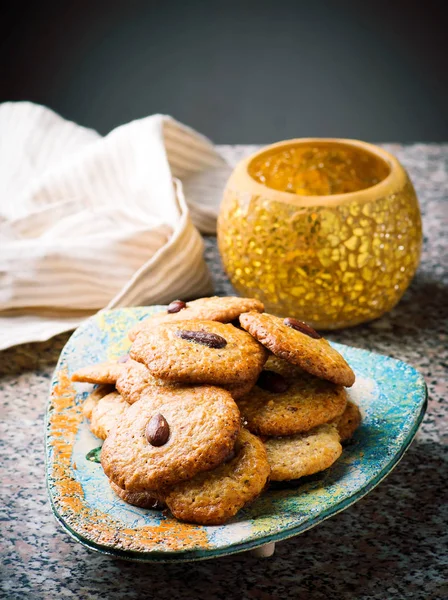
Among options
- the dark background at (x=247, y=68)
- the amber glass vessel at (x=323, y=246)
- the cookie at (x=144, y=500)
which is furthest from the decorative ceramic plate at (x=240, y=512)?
the dark background at (x=247, y=68)

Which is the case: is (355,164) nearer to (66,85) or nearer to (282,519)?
(282,519)

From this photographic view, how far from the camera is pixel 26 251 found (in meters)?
1.05

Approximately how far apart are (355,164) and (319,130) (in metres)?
1.49

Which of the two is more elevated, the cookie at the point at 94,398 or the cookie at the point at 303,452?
the cookie at the point at 303,452

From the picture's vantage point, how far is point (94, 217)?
113cm

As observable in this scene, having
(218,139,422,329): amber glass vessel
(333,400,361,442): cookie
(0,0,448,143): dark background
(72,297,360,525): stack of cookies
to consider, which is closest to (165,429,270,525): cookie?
(72,297,360,525): stack of cookies

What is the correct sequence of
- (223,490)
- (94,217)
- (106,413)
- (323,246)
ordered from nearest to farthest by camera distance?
1. (223,490)
2. (106,413)
3. (323,246)
4. (94,217)

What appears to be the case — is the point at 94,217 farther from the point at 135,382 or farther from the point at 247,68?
the point at 247,68

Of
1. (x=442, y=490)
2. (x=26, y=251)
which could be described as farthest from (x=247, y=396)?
(x=26, y=251)

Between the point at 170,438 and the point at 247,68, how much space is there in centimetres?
209

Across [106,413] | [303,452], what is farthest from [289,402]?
[106,413]

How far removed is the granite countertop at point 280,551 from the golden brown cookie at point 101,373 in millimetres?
109

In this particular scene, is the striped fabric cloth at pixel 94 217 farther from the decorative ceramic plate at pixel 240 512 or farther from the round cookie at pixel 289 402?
the round cookie at pixel 289 402

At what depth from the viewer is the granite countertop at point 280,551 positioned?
0.69 metres
